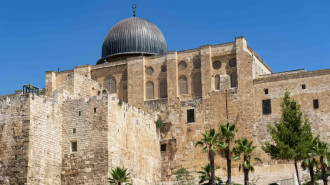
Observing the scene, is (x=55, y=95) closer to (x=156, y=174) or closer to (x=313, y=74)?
(x=156, y=174)

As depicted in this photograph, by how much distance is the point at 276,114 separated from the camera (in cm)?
4256

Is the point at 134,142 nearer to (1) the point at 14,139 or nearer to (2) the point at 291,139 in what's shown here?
(1) the point at 14,139

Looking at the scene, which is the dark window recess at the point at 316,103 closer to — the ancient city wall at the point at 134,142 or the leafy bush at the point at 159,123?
the leafy bush at the point at 159,123

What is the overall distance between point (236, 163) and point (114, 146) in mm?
9687

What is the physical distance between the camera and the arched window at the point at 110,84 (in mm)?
48691

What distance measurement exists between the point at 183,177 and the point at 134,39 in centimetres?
1393

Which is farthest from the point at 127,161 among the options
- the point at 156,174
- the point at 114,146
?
the point at 156,174

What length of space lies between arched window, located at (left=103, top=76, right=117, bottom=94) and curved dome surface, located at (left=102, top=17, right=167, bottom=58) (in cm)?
256

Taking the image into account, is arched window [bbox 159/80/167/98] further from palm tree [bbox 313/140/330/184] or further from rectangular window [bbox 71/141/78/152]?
palm tree [bbox 313/140/330/184]

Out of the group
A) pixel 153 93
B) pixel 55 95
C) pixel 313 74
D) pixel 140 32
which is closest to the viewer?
pixel 55 95

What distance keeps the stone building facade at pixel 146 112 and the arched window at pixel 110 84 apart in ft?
0.27

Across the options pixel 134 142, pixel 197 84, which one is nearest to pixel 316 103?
pixel 197 84

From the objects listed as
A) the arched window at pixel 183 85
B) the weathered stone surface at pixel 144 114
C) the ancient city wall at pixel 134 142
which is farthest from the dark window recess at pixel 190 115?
the ancient city wall at pixel 134 142

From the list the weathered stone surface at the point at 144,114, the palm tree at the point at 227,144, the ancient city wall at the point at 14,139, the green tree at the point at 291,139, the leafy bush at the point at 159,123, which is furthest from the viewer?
the leafy bush at the point at 159,123
